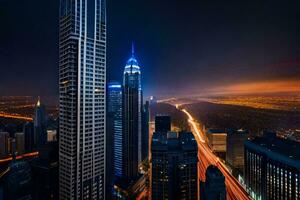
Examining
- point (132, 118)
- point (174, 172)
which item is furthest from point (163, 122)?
point (174, 172)

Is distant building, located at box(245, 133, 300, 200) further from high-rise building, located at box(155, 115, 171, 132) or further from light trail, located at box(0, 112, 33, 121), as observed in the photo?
light trail, located at box(0, 112, 33, 121)

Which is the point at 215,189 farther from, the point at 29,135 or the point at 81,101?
the point at 29,135

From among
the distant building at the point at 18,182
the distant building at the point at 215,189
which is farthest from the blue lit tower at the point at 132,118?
the distant building at the point at 215,189

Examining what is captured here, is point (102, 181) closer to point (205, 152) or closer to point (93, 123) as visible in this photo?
point (93, 123)

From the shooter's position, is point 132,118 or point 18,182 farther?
point 132,118

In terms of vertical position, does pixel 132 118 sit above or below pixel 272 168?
above

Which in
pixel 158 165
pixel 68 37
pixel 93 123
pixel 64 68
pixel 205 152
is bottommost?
pixel 205 152

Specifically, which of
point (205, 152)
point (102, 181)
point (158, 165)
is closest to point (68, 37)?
point (102, 181)
